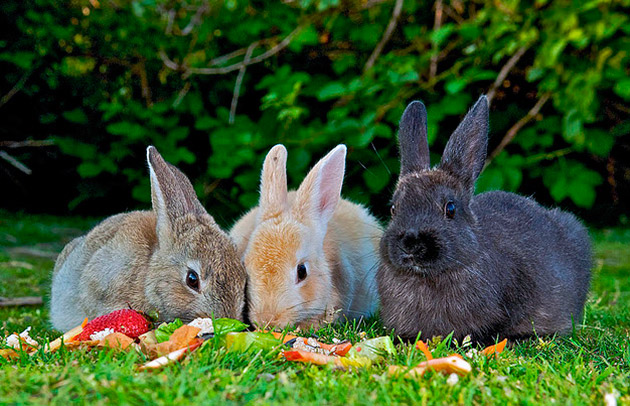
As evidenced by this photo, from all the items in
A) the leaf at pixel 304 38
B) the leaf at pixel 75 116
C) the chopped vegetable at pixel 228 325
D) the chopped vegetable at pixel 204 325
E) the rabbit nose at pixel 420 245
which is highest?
the leaf at pixel 304 38

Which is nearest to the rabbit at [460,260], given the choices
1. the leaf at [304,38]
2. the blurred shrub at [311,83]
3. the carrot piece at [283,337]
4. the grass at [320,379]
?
the grass at [320,379]

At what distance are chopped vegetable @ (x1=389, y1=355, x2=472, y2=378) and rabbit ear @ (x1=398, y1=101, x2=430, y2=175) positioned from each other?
4.52 feet

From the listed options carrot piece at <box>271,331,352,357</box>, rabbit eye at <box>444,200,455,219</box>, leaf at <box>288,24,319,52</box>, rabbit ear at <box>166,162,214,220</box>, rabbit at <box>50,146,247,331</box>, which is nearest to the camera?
carrot piece at <box>271,331,352,357</box>

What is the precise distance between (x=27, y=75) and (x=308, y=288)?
18.5ft

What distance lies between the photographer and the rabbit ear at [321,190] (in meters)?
4.29

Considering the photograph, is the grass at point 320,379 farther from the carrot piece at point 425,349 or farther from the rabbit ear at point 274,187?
the rabbit ear at point 274,187

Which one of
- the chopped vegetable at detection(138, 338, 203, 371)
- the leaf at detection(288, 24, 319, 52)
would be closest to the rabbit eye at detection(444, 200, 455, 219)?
the chopped vegetable at detection(138, 338, 203, 371)

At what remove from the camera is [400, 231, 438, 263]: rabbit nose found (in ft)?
11.0

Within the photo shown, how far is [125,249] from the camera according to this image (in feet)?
13.8

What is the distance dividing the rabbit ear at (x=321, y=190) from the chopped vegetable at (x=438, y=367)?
5.53ft

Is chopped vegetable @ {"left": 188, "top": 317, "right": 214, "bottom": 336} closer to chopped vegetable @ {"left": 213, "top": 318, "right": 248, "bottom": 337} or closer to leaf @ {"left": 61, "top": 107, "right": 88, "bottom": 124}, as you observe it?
chopped vegetable @ {"left": 213, "top": 318, "right": 248, "bottom": 337}

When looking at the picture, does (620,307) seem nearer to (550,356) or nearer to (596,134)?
(550,356)

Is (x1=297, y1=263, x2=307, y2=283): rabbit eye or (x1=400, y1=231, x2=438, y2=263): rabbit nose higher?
(x1=400, y1=231, x2=438, y2=263): rabbit nose

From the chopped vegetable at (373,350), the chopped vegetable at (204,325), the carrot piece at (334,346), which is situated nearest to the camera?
the chopped vegetable at (373,350)
